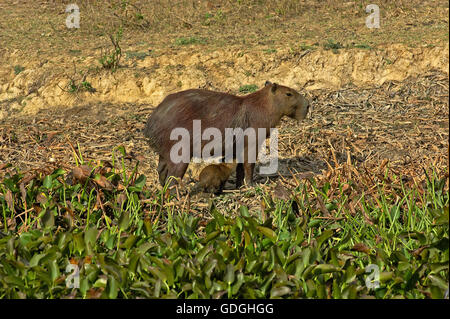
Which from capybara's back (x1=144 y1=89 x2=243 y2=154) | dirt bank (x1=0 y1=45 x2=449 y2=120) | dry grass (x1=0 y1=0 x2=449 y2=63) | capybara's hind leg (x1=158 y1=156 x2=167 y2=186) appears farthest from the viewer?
dry grass (x1=0 y1=0 x2=449 y2=63)

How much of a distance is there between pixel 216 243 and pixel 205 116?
1700mm

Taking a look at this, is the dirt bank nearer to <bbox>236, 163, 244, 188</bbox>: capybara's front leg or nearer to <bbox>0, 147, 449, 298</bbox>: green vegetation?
<bbox>236, 163, 244, 188</bbox>: capybara's front leg

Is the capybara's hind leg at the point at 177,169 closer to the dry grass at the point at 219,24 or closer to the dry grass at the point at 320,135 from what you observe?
the dry grass at the point at 320,135

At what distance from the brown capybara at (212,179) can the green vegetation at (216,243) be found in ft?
2.69

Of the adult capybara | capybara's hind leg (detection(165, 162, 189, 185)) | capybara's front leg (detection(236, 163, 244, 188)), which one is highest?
the adult capybara

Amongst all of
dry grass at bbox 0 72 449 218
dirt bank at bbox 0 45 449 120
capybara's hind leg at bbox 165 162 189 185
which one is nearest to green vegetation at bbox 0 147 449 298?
dry grass at bbox 0 72 449 218

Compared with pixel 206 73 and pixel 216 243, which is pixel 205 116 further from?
pixel 206 73

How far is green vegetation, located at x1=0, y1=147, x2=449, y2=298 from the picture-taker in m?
2.88

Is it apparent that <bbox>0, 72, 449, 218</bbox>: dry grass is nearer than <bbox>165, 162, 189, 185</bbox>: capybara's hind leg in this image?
No

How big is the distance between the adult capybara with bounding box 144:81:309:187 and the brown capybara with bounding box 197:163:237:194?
0.20m

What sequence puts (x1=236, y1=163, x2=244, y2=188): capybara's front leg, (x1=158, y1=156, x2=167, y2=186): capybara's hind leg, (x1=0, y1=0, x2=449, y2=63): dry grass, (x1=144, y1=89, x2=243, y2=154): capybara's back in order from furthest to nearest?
1. (x1=0, y1=0, x2=449, y2=63): dry grass
2. (x1=236, y1=163, x2=244, y2=188): capybara's front leg
3. (x1=158, y1=156, x2=167, y2=186): capybara's hind leg
4. (x1=144, y1=89, x2=243, y2=154): capybara's back

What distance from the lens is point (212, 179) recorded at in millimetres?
5016

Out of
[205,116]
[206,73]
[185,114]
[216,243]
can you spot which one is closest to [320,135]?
[205,116]

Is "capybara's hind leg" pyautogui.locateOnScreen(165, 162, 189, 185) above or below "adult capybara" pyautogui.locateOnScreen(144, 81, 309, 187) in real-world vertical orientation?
below
